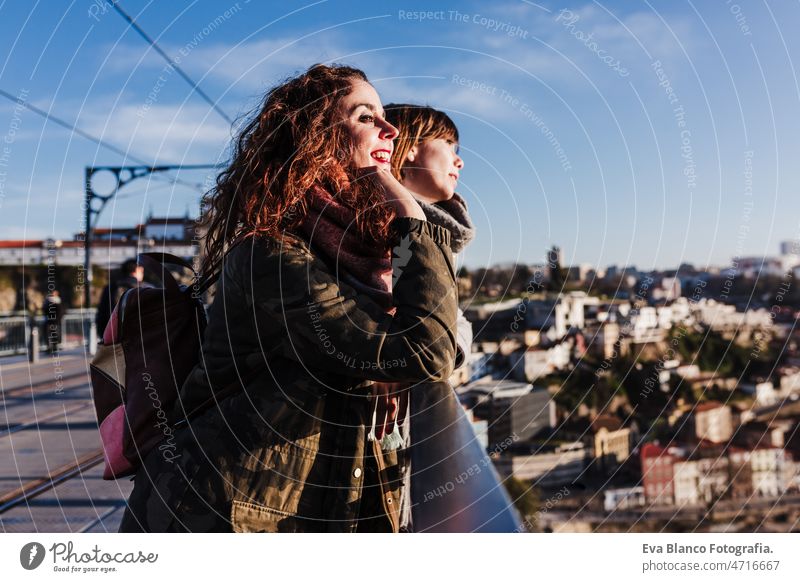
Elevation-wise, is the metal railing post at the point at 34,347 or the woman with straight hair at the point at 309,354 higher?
the woman with straight hair at the point at 309,354

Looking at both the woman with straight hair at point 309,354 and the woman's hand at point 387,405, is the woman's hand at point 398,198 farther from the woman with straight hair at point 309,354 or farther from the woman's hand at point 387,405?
the woman's hand at point 387,405

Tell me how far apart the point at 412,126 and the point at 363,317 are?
3.15 ft

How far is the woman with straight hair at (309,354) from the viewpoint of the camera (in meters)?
1.17

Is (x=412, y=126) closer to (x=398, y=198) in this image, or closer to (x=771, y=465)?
(x=398, y=198)

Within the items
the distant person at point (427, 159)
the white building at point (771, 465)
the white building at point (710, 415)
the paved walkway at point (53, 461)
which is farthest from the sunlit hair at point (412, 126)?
the white building at point (710, 415)

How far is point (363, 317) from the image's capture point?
3.86 ft

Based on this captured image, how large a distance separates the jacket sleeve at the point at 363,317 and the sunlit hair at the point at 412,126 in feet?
2.55

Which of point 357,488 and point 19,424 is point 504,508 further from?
point 19,424

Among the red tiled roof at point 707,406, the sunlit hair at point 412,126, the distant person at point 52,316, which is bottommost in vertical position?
the red tiled roof at point 707,406

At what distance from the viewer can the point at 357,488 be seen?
1279 mm

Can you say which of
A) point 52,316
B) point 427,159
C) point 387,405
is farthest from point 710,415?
point 387,405

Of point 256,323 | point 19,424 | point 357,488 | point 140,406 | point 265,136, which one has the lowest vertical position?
point 19,424
